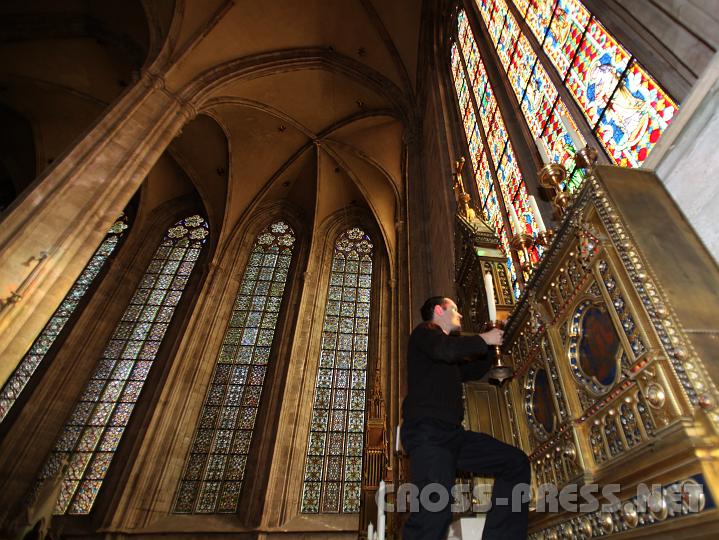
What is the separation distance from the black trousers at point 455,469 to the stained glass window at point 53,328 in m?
7.95

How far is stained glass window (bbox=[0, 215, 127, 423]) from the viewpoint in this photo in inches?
314

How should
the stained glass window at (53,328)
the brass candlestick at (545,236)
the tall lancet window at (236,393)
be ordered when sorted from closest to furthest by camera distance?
1. the brass candlestick at (545,236)
2. the tall lancet window at (236,393)
3. the stained glass window at (53,328)

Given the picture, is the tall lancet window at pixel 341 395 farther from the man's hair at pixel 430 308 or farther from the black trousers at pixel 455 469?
the black trousers at pixel 455 469

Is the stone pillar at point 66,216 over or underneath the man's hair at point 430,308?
over

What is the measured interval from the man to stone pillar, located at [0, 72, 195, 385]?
458cm

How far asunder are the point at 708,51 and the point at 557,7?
7.28 feet

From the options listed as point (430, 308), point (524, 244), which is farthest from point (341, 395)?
point (524, 244)

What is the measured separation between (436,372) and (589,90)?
2.31 m

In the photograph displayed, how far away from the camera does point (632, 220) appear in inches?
46.9

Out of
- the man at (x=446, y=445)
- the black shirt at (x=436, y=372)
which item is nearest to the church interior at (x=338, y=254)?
the man at (x=446, y=445)

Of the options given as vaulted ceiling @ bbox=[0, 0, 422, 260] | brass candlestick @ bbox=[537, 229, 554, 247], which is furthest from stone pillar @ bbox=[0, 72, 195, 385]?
brass candlestick @ bbox=[537, 229, 554, 247]

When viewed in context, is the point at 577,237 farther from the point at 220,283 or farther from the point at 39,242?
the point at 220,283

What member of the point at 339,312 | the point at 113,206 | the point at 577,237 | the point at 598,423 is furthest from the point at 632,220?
the point at 339,312

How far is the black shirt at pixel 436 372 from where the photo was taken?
158 cm
